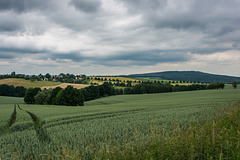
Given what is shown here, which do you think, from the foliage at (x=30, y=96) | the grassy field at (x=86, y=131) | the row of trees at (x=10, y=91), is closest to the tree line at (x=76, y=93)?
the foliage at (x=30, y=96)

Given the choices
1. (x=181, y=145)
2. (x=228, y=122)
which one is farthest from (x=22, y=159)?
(x=228, y=122)

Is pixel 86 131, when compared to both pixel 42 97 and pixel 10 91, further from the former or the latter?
pixel 10 91

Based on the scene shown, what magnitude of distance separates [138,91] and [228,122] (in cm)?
8497

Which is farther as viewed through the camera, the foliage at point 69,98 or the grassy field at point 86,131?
the foliage at point 69,98

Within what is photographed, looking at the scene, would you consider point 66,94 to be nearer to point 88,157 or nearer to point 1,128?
point 1,128

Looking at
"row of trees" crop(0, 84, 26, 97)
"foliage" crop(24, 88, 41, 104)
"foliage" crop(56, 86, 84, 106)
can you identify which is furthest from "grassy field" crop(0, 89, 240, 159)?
"row of trees" crop(0, 84, 26, 97)

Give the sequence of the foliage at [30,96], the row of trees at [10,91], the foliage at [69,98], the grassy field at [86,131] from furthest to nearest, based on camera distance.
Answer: the row of trees at [10,91], the foliage at [30,96], the foliage at [69,98], the grassy field at [86,131]

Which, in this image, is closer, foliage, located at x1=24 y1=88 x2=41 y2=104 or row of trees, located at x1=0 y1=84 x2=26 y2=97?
foliage, located at x1=24 y1=88 x2=41 y2=104

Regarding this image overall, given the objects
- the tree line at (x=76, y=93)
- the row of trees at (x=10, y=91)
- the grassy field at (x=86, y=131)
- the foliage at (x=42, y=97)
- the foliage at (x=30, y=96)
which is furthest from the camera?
the row of trees at (x=10, y=91)

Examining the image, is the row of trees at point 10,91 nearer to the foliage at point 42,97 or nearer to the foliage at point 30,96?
the foliage at point 30,96

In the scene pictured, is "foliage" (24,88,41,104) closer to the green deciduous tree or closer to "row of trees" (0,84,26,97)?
the green deciduous tree

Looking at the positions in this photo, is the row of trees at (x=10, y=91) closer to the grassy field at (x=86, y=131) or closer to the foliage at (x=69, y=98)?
the foliage at (x=69, y=98)

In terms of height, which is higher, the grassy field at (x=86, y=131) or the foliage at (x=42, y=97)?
the grassy field at (x=86, y=131)

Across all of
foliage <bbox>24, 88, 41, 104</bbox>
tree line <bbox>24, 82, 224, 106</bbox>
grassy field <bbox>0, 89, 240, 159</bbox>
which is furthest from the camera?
foliage <bbox>24, 88, 41, 104</bbox>
